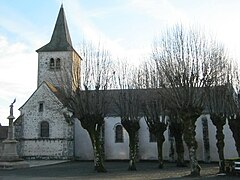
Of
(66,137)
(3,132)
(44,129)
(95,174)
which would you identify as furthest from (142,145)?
(3,132)

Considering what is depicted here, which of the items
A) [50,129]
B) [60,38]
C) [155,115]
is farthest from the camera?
[60,38]

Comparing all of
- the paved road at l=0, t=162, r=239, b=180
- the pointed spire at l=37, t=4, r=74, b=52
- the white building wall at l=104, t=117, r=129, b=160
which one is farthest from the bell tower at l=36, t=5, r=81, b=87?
the paved road at l=0, t=162, r=239, b=180

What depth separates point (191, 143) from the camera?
17.5m

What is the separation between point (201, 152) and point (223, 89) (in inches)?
605

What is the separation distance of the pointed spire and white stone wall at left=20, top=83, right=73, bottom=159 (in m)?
6.73

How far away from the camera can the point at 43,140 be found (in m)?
35.1

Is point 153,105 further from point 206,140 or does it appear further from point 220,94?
point 206,140

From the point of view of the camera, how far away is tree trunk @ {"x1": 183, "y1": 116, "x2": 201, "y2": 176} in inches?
675

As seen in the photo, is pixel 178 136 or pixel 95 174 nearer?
pixel 95 174

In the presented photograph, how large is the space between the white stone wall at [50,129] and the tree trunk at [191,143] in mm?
19757

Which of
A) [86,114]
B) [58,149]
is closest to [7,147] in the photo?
[86,114]

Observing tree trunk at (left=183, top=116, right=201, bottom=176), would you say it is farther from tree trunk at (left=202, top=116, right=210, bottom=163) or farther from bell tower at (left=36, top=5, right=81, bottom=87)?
bell tower at (left=36, top=5, right=81, bottom=87)

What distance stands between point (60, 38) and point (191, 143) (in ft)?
96.2

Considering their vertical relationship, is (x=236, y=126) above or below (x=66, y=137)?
above
